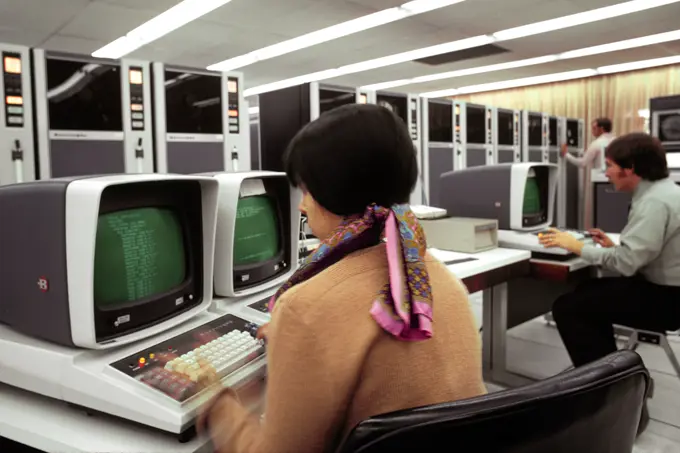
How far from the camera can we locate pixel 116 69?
2439 mm

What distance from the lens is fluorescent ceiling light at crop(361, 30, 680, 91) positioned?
6.21 meters

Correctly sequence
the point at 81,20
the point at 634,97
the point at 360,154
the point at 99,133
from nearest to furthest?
the point at 360,154, the point at 99,133, the point at 81,20, the point at 634,97

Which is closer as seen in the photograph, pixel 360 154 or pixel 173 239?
pixel 360 154

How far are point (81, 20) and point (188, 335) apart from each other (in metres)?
4.98

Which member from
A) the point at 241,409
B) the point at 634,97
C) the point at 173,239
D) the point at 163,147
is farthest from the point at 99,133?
the point at 634,97

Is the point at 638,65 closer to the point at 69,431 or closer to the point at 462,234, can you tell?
the point at 462,234

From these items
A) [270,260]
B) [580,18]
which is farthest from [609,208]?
[270,260]


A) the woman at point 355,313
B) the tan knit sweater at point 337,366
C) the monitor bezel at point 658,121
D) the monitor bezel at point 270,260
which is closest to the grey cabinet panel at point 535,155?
the monitor bezel at point 658,121

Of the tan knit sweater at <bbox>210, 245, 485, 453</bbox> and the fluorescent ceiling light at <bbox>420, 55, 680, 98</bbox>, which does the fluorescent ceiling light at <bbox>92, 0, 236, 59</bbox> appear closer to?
the fluorescent ceiling light at <bbox>420, 55, 680, 98</bbox>

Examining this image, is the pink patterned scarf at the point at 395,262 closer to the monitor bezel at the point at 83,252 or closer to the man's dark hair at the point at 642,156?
the monitor bezel at the point at 83,252

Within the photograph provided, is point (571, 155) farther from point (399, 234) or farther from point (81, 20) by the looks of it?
point (399, 234)

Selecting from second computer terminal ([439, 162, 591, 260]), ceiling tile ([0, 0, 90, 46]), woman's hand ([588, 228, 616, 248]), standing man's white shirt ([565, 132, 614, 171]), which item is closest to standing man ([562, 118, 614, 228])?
standing man's white shirt ([565, 132, 614, 171])

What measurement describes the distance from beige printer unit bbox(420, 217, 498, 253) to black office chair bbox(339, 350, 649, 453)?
168cm

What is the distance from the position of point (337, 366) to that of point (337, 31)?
17.7 feet
